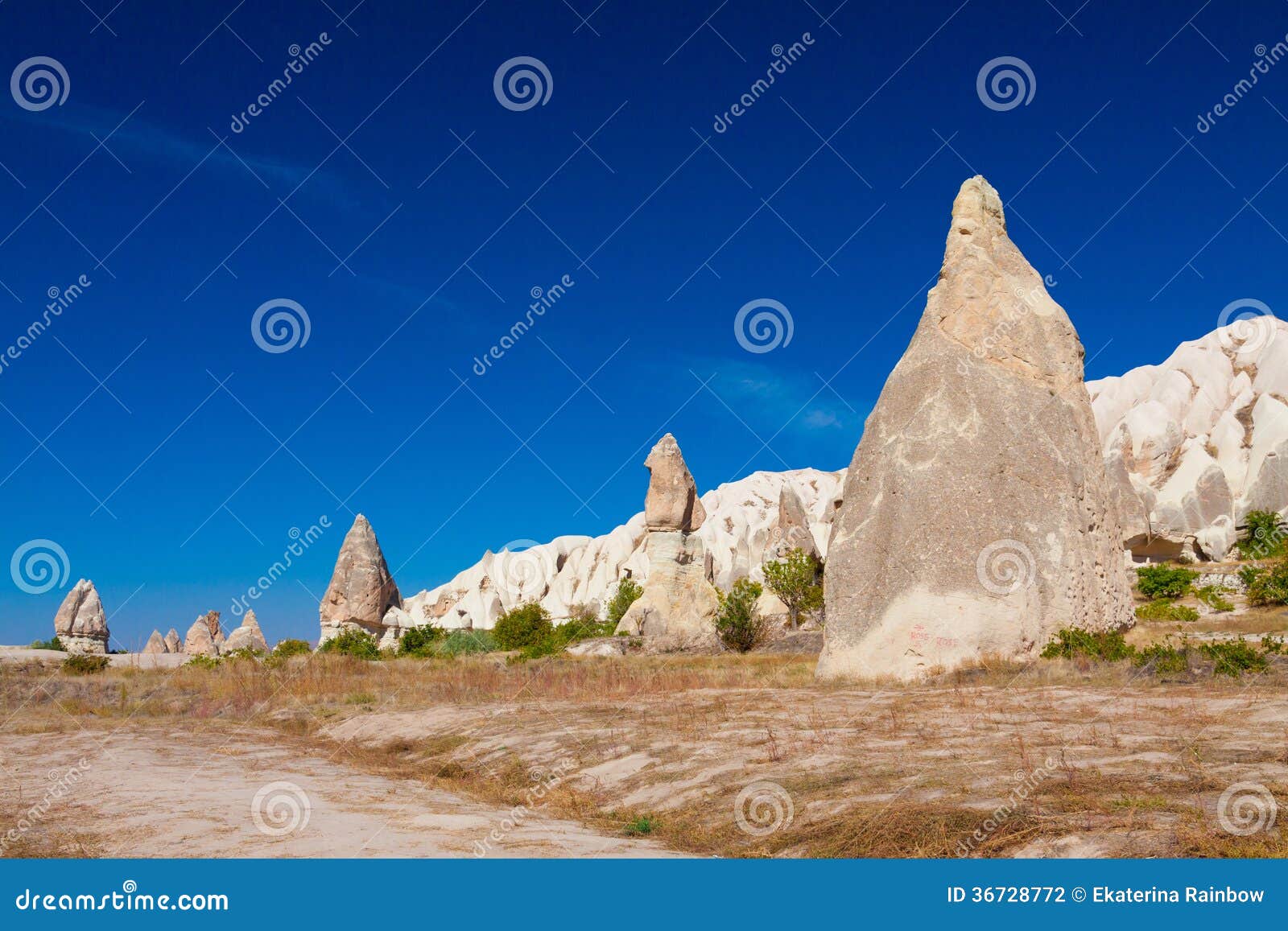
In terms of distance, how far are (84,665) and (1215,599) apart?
23.9 m

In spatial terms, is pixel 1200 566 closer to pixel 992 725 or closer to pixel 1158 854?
pixel 992 725

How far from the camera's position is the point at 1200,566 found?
29.3 meters

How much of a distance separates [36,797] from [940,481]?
398 inches

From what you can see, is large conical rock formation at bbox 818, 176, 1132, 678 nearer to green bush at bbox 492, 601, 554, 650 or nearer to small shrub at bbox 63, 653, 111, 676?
green bush at bbox 492, 601, 554, 650

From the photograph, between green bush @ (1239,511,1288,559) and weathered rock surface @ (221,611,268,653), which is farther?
weathered rock surface @ (221,611,268,653)

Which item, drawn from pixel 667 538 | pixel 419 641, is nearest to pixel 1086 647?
pixel 667 538

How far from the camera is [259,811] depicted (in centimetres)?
580

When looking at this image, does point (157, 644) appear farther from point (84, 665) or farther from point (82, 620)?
point (84, 665)

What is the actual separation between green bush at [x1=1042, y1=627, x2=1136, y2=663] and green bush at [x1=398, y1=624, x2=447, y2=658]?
699 inches

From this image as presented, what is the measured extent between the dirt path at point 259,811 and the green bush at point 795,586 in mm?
21831

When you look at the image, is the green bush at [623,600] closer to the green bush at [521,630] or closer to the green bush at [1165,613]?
the green bush at [521,630]

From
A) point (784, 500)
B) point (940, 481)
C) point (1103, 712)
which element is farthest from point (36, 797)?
point (784, 500)

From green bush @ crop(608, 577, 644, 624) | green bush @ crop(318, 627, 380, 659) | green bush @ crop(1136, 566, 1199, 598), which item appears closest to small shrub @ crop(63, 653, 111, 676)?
green bush @ crop(318, 627, 380, 659)

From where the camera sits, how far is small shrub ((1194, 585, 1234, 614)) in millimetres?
19422
